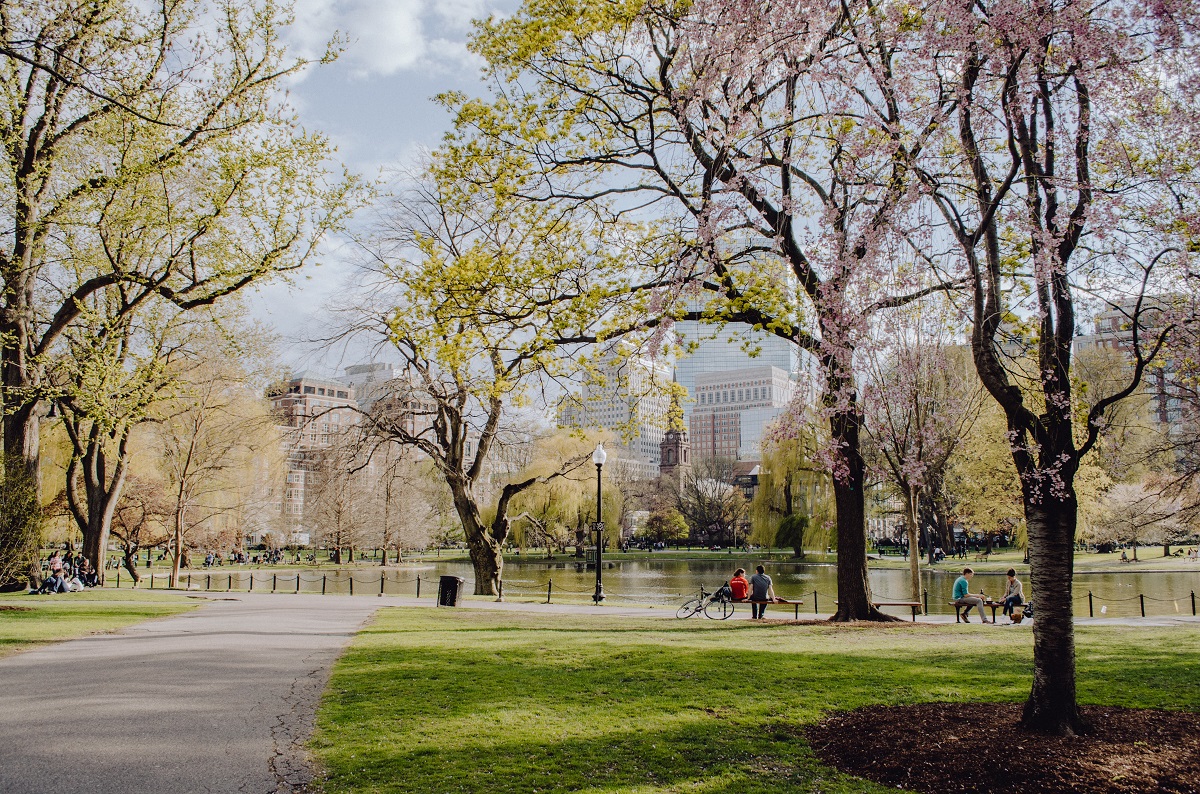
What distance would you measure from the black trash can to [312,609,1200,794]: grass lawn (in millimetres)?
6035

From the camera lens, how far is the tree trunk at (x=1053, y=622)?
19.6ft

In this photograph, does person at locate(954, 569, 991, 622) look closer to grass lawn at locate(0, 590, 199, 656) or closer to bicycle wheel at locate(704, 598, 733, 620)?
bicycle wheel at locate(704, 598, 733, 620)

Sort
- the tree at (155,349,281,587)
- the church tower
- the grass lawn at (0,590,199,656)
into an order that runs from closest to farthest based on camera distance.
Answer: the grass lawn at (0,590,199,656) → the tree at (155,349,281,587) → the church tower

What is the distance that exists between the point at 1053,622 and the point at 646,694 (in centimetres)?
379

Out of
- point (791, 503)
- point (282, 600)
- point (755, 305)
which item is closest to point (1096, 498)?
point (791, 503)

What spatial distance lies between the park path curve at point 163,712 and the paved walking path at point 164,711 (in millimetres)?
12

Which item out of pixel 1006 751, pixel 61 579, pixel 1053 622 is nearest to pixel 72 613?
pixel 61 579

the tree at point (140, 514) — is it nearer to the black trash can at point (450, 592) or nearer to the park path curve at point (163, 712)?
the black trash can at point (450, 592)

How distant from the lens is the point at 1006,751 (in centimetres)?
562

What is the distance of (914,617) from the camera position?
1833 centimetres

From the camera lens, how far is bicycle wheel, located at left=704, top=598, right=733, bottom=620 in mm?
18266

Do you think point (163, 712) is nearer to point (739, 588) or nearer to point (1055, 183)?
point (1055, 183)

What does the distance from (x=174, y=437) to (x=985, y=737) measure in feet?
110

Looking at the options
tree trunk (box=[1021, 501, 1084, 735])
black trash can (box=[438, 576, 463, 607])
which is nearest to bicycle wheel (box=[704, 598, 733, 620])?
black trash can (box=[438, 576, 463, 607])
